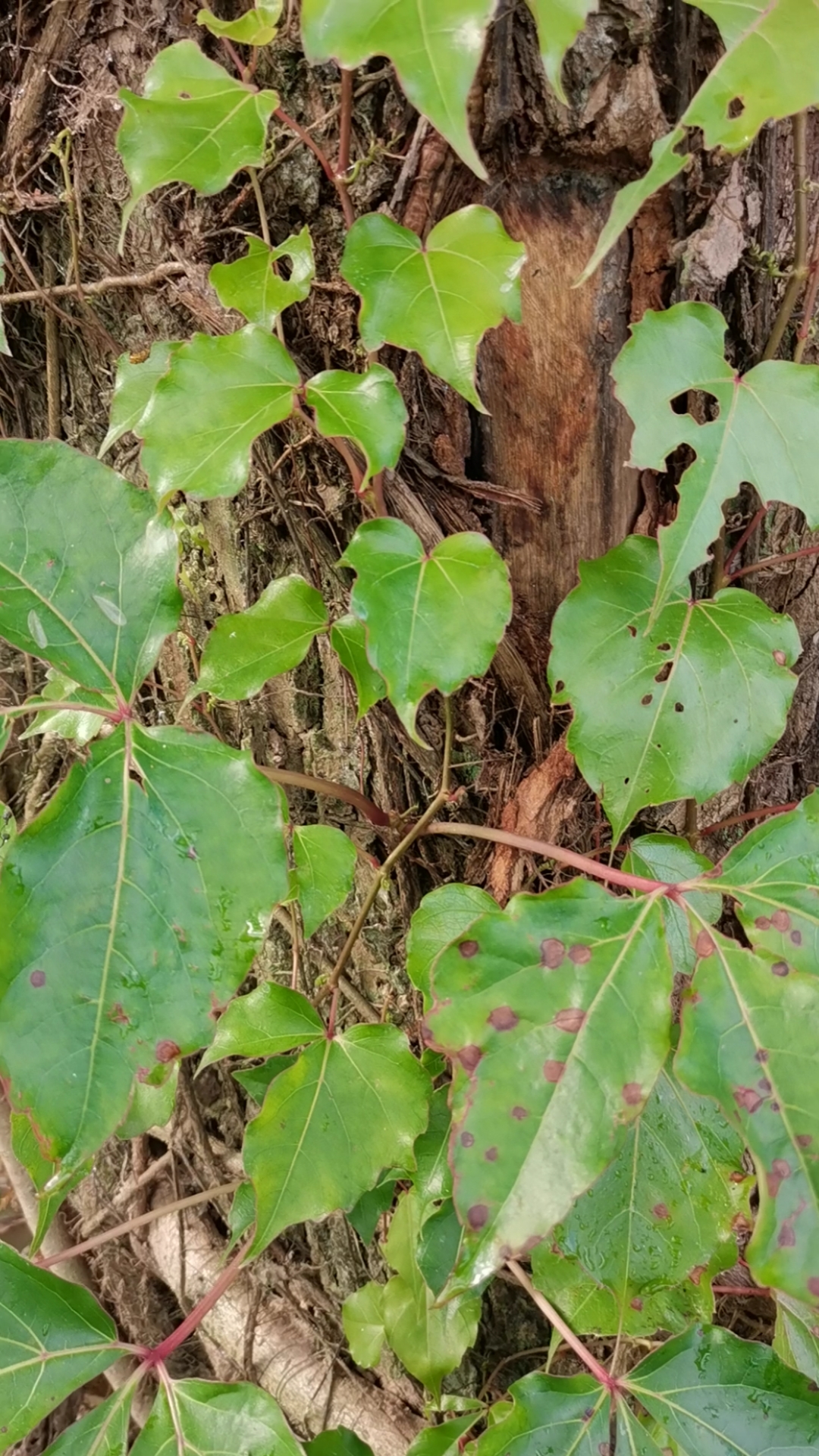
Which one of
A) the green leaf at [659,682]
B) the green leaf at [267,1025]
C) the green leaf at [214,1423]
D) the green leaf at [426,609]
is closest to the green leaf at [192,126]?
the green leaf at [426,609]

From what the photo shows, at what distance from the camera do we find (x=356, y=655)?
896mm

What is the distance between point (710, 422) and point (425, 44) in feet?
1.12

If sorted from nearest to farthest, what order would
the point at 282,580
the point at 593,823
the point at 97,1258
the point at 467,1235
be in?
the point at 467,1235, the point at 282,580, the point at 593,823, the point at 97,1258

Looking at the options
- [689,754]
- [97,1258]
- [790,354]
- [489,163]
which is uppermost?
[489,163]

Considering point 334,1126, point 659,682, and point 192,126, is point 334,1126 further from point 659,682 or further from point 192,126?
point 192,126

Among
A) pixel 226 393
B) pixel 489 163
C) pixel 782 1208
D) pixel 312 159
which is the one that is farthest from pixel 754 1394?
pixel 312 159

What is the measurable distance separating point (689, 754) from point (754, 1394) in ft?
1.75

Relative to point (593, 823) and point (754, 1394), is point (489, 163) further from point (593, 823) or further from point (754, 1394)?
point (754, 1394)

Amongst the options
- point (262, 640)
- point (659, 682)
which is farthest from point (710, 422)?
point (262, 640)

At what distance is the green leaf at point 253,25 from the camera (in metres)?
0.78

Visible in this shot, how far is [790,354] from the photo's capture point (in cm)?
92

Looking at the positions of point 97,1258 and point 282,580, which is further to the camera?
point 97,1258

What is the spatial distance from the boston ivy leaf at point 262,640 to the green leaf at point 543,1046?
1.23ft

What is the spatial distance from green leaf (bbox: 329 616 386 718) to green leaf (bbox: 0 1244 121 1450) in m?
0.58
